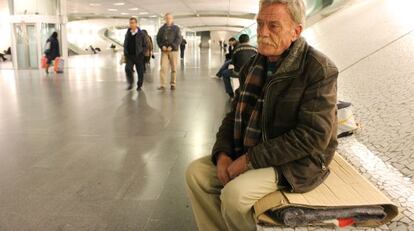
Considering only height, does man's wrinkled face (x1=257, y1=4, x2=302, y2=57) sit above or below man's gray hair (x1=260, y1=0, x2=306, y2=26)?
below

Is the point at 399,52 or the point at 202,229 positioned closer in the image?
the point at 202,229

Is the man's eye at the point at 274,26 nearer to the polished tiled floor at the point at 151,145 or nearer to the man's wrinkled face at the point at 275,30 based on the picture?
the man's wrinkled face at the point at 275,30

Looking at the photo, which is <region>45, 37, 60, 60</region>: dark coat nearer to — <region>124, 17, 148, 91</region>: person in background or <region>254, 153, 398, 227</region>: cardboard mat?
<region>124, 17, 148, 91</region>: person in background

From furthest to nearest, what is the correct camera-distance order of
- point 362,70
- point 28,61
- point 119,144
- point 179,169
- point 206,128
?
point 28,61 < point 206,128 < point 119,144 < point 362,70 < point 179,169

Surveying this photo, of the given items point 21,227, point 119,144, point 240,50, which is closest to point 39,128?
point 119,144

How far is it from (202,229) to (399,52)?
3.06 meters

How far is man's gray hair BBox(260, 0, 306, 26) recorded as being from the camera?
192cm

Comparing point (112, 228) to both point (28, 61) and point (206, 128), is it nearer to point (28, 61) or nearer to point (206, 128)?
point (206, 128)

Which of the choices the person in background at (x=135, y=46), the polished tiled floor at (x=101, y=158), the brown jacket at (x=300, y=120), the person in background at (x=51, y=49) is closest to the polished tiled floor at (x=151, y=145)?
the polished tiled floor at (x=101, y=158)

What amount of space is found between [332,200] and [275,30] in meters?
0.91

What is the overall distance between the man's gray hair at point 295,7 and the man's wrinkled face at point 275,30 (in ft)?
0.05

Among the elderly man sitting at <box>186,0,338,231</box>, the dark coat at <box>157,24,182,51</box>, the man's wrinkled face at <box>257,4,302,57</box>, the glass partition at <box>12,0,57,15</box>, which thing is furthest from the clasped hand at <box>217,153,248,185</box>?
the glass partition at <box>12,0,57,15</box>

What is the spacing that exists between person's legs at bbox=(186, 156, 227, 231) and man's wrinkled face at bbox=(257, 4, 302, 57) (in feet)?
2.58

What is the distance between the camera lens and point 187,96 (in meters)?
8.23
